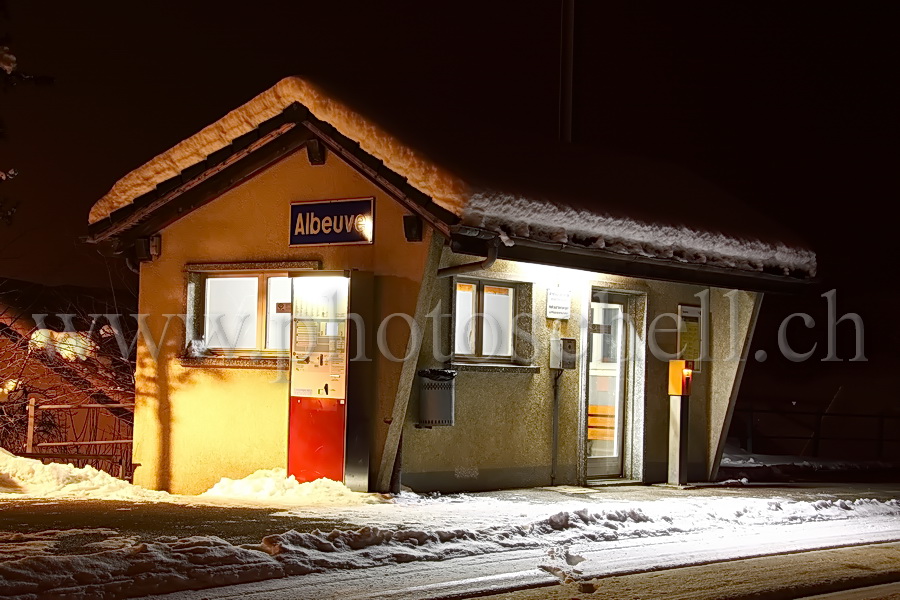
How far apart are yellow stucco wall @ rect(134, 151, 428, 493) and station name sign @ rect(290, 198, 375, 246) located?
0.27ft

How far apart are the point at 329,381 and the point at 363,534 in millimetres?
3175

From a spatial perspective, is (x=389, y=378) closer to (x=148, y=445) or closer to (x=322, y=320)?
(x=322, y=320)

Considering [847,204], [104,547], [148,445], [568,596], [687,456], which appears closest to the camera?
[568,596]

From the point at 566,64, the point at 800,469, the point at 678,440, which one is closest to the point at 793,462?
the point at 800,469

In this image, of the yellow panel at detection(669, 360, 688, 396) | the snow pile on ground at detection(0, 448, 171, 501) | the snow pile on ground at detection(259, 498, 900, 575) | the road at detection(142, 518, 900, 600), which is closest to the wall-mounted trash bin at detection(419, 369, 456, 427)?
the snow pile on ground at detection(259, 498, 900, 575)

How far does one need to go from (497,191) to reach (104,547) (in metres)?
4.94

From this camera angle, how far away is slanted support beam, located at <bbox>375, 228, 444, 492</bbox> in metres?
10.8

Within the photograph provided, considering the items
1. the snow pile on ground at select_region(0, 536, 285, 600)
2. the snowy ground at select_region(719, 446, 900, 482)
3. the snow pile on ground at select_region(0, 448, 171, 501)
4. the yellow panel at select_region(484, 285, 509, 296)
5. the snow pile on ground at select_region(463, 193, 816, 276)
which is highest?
the snow pile on ground at select_region(463, 193, 816, 276)

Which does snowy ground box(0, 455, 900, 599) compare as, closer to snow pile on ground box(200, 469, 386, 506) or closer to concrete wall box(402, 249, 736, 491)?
snow pile on ground box(200, 469, 386, 506)

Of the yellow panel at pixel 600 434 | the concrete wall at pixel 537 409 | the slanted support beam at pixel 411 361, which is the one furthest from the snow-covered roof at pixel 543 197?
the yellow panel at pixel 600 434

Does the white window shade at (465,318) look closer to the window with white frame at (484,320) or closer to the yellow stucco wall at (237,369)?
the window with white frame at (484,320)

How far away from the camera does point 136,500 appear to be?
11.3m

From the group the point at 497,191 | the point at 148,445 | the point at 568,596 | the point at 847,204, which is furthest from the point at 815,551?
the point at 847,204

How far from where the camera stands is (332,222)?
11.7 metres
